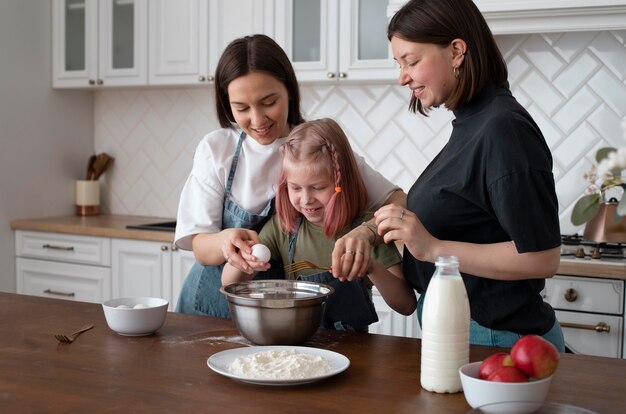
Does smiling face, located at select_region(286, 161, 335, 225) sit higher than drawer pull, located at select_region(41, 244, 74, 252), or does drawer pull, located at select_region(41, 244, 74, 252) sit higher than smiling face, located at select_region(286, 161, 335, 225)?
smiling face, located at select_region(286, 161, 335, 225)

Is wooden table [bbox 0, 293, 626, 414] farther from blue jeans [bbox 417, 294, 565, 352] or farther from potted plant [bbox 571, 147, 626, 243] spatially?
potted plant [bbox 571, 147, 626, 243]

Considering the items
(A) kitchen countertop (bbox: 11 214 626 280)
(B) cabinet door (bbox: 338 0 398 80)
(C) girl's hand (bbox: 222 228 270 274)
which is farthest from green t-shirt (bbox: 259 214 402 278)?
(A) kitchen countertop (bbox: 11 214 626 280)

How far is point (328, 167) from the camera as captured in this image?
1.89 m

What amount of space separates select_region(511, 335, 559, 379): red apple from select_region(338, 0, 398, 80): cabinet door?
2241 mm

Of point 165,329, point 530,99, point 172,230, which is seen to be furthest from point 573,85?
point 165,329

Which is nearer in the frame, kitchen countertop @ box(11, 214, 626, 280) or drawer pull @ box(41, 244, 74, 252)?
kitchen countertop @ box(11, 214, 626, 280)

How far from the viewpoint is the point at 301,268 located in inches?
70.1

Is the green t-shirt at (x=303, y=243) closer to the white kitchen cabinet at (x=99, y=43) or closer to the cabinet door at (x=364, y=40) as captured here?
the cabinet door at (x=364, y=40)

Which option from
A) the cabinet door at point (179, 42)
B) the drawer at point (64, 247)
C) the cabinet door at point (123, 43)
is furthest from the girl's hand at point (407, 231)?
A: the cabinet door at point (123, 43)

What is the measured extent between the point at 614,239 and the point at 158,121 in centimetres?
239

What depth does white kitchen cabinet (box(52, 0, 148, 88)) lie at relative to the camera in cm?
382

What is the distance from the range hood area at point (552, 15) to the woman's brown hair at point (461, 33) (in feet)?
4.27

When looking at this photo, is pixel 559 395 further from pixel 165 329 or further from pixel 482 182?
pixel 165 329

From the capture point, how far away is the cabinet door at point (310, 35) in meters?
3.36
